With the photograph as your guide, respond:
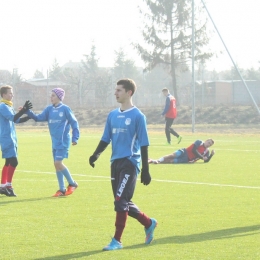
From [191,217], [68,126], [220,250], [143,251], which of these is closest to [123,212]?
[143,251]

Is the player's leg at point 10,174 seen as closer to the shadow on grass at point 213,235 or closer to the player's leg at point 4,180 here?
the player's leg at point 4,180

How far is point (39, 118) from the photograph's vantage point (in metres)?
12.6

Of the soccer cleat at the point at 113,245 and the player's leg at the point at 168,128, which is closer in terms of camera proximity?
the soccer cleat at the point at 113,245

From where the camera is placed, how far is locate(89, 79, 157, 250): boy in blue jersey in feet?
26.7

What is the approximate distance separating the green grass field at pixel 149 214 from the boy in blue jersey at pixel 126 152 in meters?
0.35

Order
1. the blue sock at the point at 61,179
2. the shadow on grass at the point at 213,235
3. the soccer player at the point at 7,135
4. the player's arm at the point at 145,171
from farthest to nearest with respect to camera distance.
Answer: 1. the blue sock at the point at 61,179
2. the soccer player at the point at 7,135
3. the shadow on grass at the point at 213,235
4. the player's arm at the point at 145,171

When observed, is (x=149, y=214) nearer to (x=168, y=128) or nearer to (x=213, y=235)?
(x=213, y=235)

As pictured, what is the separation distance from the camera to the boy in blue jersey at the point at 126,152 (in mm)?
8133

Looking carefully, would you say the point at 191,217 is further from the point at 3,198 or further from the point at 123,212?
the point at 3,198

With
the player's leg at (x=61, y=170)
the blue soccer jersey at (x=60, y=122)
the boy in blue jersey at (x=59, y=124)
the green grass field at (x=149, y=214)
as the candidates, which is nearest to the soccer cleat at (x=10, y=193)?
the green grass field at (x=149, y=214)

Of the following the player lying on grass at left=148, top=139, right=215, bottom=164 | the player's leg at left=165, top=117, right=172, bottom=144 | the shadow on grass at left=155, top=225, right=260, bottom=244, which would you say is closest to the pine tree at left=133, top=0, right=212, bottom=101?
the player's leg at left=165, top=117, right=172, bottom=144

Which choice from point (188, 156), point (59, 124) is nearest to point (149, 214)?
point (59, 124)

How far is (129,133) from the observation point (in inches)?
326

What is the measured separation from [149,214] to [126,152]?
8.20ft
